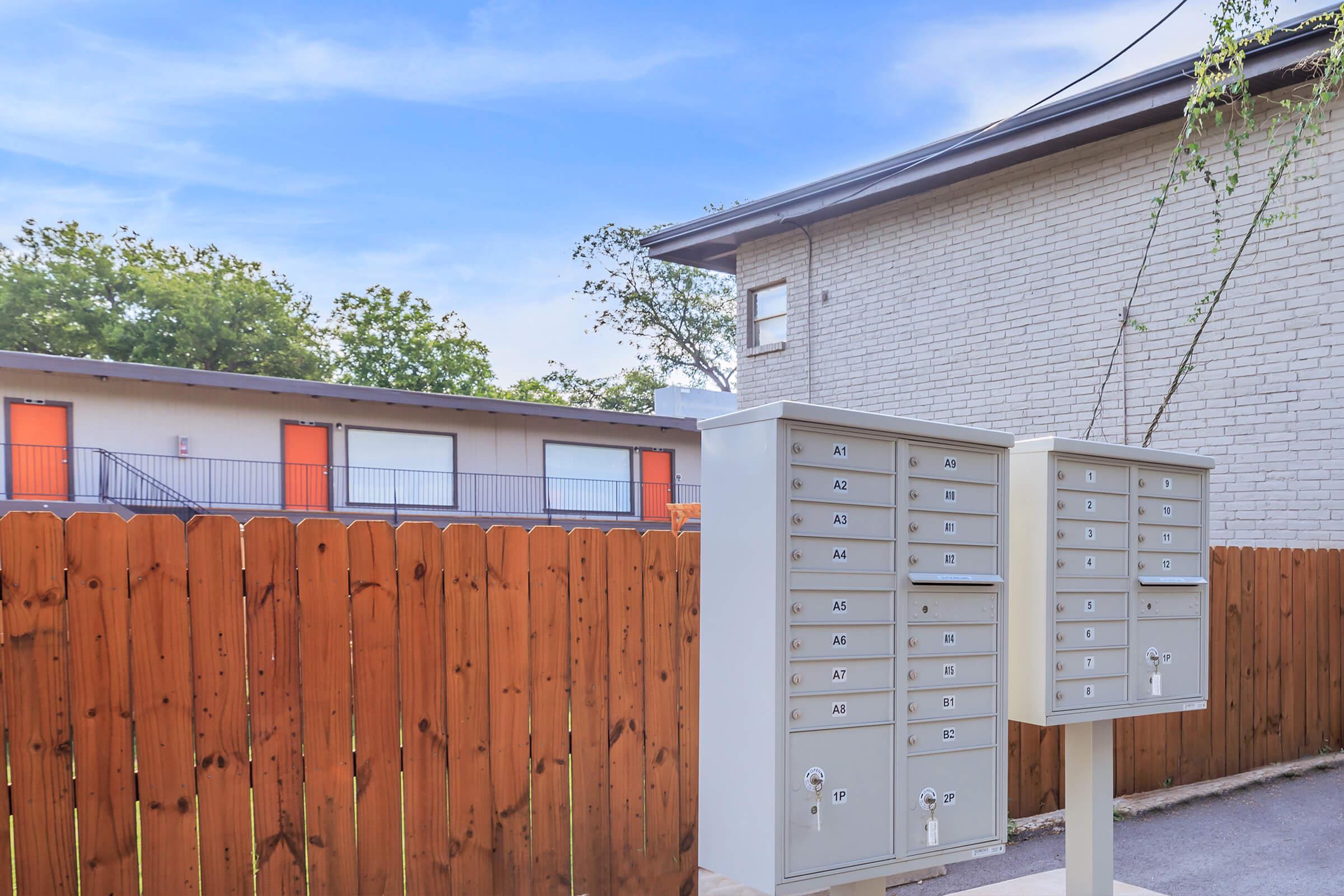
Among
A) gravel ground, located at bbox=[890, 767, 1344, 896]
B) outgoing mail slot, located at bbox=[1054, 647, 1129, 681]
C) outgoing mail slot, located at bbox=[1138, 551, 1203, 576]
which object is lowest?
gravel ground, located at bbox=[890, 767, 1344, 896]

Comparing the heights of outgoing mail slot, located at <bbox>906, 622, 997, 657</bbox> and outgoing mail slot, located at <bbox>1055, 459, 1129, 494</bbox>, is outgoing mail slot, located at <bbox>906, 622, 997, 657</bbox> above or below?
below

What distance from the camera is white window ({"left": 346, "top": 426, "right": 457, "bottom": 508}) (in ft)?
68.1

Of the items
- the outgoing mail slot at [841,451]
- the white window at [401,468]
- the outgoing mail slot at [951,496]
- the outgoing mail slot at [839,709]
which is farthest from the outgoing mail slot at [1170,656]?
the white window at [401,468]

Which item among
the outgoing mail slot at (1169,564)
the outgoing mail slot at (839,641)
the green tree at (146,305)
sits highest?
the green tree at (146,305)

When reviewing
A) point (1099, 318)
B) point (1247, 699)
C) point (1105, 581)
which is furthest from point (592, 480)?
point (1105, 581)

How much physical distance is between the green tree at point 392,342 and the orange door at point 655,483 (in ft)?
60.9

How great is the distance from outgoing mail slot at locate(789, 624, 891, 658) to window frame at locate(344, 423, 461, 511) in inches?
769

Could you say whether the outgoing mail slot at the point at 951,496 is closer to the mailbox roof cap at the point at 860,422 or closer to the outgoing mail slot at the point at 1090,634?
the mailbox roof cap at the point at 860,422

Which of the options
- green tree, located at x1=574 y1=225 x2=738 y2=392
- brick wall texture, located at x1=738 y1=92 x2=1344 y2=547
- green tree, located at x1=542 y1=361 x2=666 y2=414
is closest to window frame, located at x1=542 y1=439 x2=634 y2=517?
brick wall texture, located at x1=738 y1=92 x2=1344 y2=547

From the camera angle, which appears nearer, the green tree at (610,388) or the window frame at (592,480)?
the window frame at (592,480)

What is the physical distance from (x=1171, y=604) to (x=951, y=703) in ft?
4.31

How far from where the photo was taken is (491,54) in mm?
36750

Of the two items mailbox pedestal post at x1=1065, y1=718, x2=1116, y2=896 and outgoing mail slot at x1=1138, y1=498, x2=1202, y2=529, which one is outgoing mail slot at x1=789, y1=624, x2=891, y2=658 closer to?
mailbox pedestal post at x1=1065, y1=718, x2=1116, y2=896

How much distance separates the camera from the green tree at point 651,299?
35594 millimetres
